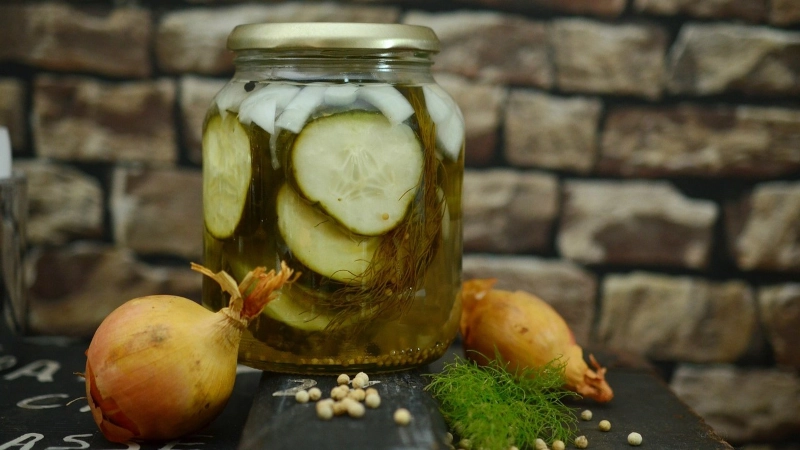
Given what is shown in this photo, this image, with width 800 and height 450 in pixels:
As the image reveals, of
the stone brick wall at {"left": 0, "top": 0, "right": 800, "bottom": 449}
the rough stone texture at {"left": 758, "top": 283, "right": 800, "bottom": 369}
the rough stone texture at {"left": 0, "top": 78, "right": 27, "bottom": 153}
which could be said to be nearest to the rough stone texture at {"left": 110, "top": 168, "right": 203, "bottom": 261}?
the stone brick wall at {"left": 0, "top": 0, "right": 800, "bottom": 449}

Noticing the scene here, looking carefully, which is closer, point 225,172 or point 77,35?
point 225,172

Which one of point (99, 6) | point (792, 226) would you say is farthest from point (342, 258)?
point (792, 226)

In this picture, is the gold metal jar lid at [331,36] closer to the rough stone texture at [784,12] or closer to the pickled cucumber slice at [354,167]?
the pickled cucumber slice at [354,167]

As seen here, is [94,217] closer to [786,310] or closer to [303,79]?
[303,79]

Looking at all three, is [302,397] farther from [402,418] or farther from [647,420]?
[647,420]

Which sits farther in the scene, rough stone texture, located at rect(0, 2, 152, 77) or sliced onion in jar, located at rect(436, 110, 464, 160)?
rough stone texture, located at rect(0, 2, 152, 77)

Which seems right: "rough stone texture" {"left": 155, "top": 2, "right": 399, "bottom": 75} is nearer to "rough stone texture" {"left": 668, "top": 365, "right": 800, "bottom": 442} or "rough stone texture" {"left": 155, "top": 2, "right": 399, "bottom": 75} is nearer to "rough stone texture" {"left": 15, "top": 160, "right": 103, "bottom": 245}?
"rough stone texture" {"left": 15, "top": 160, "right": 103, "bottom": 245}

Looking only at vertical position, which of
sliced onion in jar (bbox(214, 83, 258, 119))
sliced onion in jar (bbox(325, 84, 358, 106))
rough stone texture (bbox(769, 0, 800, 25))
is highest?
rough stone texture (bbox(769, 0, 800, 25))

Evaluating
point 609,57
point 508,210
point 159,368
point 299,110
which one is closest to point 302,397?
point 159,368
